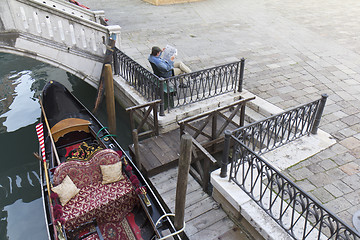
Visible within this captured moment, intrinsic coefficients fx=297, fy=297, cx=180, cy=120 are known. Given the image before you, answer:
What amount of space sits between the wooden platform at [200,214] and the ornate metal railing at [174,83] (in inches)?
60.8

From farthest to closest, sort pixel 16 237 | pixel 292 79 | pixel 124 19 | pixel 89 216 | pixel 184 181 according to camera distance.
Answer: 1. pixel 124 19
2. pixel 292 79
3. pixel 16 237
4. pixel 89 216
5. pixel 184 181

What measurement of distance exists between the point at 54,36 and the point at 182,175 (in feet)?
16.2

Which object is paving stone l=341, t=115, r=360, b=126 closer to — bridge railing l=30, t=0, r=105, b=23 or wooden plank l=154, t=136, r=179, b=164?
wooden plank l=154, t=136, r=179, b=164

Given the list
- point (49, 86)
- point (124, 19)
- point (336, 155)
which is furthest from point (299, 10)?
point (49, 86)

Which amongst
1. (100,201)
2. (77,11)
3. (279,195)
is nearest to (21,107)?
(77,11)

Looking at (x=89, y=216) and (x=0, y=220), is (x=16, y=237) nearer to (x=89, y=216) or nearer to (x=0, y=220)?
(x=0, y=220)

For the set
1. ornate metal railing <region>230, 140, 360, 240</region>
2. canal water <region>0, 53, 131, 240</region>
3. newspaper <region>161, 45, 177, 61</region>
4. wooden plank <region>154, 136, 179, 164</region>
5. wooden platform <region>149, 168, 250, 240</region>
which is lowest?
canal water <region>0, 53, 131, 240</region>

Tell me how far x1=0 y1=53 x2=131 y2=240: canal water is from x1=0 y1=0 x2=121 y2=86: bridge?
137cm

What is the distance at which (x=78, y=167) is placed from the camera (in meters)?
4.35

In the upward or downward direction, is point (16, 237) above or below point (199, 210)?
below

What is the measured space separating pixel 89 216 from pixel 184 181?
59.7 inches

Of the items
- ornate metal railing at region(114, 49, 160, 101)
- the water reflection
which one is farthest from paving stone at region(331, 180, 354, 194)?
the water reflection

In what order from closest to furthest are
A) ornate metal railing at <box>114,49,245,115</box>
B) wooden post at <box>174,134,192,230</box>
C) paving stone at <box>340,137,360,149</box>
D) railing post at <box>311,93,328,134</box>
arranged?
wooden post at <box>174,134,192,230</box>
railing post at <box>311,93,328,134</box>
paving stone at <box>340,137,360,149</box>
ornate metal railing at <box>114,49,245,115</box>

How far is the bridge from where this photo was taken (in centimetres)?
599
